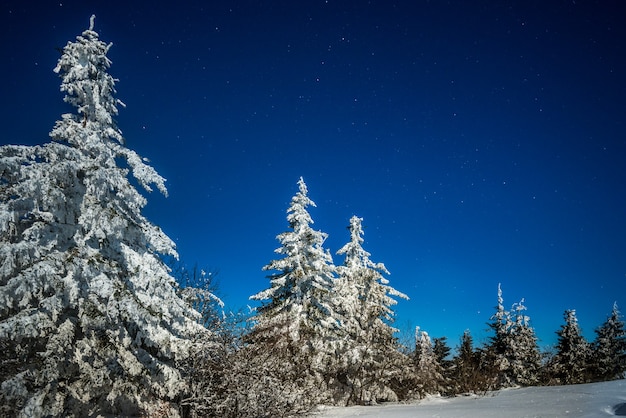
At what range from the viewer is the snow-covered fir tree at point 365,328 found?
1928 centimetres

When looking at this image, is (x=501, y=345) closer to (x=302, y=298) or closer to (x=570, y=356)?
(x=570, y=356)

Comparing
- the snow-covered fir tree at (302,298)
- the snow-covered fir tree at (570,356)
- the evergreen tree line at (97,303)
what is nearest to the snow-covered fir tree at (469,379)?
the snow-covered fir tree at (302,298)

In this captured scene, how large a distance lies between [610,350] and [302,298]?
41.1m

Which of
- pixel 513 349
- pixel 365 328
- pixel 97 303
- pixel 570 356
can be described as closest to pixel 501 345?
pixel 513 349

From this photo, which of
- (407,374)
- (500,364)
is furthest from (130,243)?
(500,364)

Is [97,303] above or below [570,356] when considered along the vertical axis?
above

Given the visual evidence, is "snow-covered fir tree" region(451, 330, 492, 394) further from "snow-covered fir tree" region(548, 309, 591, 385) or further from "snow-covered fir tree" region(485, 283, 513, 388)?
"snow-covered fir tree" region(548, 309, 591, 385)

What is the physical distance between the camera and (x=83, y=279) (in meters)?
8.73

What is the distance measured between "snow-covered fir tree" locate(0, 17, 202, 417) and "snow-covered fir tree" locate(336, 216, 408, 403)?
1155 cm

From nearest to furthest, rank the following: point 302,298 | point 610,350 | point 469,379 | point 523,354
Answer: point 302,298
point 469,379
point 523,354
point 610,350

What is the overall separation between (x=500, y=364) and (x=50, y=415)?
118 feet

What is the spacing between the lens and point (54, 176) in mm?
8711

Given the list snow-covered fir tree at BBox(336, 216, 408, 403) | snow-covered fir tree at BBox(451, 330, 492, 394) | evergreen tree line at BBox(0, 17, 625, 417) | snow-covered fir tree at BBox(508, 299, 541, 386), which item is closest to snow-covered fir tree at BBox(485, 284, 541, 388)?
snow-covered fir tree at BBox(508, 299, 541, 386)

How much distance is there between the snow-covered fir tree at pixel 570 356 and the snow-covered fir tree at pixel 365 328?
25453 mm
